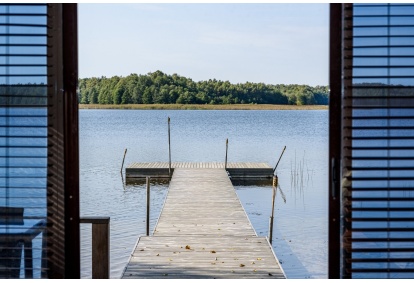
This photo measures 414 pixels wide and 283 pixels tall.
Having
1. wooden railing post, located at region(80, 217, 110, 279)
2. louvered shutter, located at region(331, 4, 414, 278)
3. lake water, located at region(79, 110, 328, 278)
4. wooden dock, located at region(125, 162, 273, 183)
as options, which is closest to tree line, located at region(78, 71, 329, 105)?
lake water, located at region(79, 110, 328, 278)

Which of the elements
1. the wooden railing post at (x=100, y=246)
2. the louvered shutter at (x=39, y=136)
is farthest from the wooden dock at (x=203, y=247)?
the louvered shutter at (x=39, y=136)

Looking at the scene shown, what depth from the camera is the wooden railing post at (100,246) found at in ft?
14.0

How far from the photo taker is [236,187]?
19359mm

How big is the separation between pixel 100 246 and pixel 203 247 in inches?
114

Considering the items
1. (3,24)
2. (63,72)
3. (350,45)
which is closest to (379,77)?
(350,45)

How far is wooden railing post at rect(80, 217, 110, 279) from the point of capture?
4.28m

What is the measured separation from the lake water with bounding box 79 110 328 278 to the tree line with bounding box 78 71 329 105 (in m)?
2.77

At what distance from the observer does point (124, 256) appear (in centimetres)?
1172

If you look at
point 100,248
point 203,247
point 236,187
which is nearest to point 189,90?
point 236,187

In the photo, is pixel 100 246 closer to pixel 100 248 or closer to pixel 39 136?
pixel 100 248

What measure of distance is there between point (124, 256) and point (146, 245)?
4794mm

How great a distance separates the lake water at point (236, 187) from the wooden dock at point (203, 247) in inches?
64.7

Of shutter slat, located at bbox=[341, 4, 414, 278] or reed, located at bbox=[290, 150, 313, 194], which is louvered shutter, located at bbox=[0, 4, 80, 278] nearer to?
shutter slat, located at bbox=[341, 4, 414, 278]

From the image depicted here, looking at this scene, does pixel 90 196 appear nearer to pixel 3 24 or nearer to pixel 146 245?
pixel 146 245
